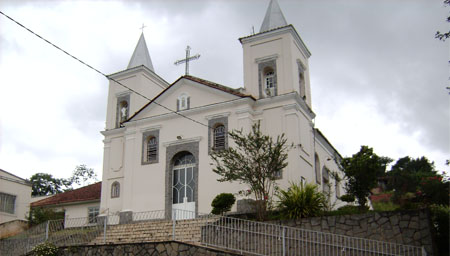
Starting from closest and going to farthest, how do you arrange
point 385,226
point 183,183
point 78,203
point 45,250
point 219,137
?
point 385,226
point 45,250
point 219,137
point 183,183
point 78,203

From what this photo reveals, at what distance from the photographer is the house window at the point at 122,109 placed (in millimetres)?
31719

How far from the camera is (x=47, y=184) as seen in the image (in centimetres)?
5931

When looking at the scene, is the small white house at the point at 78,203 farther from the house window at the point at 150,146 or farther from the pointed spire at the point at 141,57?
the pointed spire at the point at 141,57

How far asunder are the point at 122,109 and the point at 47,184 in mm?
31262

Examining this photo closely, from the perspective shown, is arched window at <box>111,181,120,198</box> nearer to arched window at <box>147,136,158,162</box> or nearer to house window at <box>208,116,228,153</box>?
arched window at <box>147,136,158,162</box>

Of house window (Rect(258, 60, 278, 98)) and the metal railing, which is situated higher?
house window (Rect(258, 60, 278, 98))

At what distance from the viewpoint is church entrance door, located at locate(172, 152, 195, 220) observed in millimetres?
26406

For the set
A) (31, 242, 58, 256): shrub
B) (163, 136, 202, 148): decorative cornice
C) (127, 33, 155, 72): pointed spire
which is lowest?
(31, 242, 58, 256): shrub

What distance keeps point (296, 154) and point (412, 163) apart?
40960mm

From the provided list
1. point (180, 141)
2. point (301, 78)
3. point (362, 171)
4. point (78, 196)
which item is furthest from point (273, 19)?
point (78, 196)

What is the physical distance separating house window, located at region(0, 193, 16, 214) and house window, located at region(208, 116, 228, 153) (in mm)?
14076

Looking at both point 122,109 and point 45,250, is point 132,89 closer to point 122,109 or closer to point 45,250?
point 122,109

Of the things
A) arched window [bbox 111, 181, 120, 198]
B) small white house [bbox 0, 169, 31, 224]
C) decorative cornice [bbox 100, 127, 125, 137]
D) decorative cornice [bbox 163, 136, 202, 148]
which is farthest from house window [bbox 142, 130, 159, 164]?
small white house [bbox 0, 169, 31, 224]

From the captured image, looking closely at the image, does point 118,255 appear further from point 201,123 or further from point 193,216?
point 201,123
